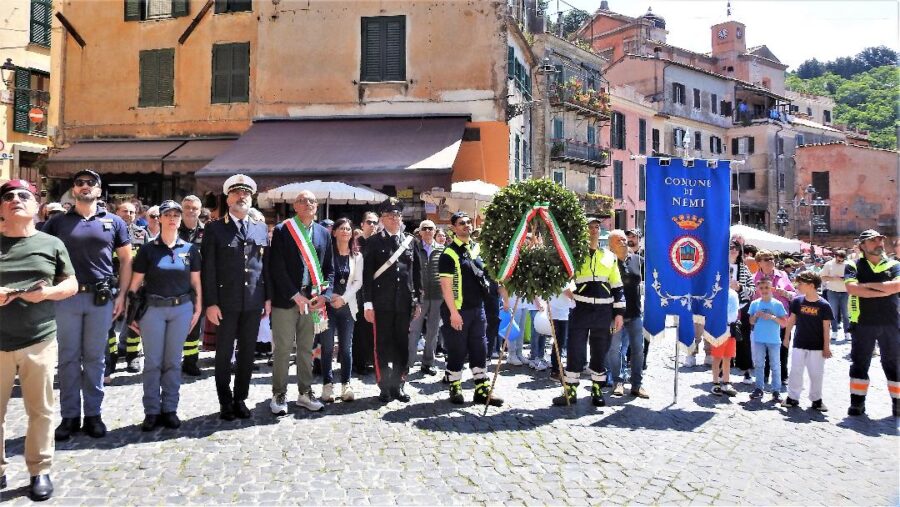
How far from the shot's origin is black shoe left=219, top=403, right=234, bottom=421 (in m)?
5.87

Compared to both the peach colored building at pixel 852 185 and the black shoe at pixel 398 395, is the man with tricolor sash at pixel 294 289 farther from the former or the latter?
the peach colored building at pixel 852 185

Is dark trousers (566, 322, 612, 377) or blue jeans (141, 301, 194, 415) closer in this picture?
blue jeans (141, 301, 194, 415)

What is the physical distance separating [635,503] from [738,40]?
58847 millimetres

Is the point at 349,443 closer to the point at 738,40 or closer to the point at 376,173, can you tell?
the point at 376,173

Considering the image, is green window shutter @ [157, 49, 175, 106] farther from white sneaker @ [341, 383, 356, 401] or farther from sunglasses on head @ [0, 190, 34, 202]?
sunglasses on head @ [0, 190, 34, 202]

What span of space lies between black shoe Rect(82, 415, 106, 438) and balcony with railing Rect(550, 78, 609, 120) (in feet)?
Result: 91.1

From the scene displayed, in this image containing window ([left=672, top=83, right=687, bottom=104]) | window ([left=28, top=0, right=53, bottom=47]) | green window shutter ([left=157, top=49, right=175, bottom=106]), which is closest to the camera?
green window shutter ([left=157, top=49, right=175, bottom=106])

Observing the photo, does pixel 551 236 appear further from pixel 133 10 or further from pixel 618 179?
pixel 618 179

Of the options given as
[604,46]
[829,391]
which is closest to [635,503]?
[829,391]

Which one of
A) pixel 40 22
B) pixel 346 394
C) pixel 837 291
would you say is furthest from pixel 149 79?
pixel 837 291

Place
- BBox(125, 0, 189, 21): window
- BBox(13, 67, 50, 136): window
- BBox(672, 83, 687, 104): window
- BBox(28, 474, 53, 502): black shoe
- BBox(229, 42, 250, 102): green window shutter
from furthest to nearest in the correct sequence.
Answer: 1. BBox(672, 83, 687, 104): window
2. BBox(13, 67, 50, 136): window
3. BBox(125, 0, 189, 21): window
4. BBox(229, 42, 250, 102): green window shutter
5. BBox(28, 474, 53, 502): black shoe

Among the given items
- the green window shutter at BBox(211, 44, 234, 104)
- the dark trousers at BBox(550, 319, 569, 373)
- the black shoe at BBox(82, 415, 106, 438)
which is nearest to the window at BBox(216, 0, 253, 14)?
the green window shutter at BBox(211, 44, 234, 104)

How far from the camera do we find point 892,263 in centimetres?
699

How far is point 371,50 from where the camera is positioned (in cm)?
1694
